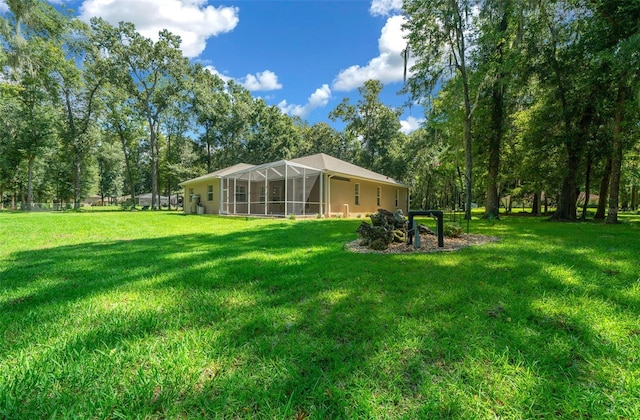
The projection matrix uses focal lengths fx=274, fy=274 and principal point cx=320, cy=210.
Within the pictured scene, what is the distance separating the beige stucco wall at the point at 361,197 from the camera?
16172 mm

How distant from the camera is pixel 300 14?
12914 millimetres

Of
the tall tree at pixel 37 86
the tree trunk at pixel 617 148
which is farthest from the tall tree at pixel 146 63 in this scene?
the tree trunk at pixel 617 148

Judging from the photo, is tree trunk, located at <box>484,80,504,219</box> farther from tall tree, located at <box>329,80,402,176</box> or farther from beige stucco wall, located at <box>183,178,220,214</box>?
beige stucco wall, located at <box>183,178,220,214</box>

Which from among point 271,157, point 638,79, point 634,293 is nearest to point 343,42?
point 638,79

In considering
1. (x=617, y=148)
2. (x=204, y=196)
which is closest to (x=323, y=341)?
(x=617, y=148)

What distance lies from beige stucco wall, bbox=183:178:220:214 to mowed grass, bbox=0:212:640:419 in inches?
626

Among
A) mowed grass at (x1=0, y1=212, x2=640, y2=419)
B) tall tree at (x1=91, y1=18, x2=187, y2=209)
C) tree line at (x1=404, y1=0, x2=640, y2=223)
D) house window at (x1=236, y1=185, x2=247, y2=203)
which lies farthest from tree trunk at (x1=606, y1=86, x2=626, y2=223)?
tall tree at (x1=91, y1=18, x2=187, y2=209)

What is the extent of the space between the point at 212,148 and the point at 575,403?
32.4m

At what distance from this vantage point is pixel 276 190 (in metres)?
18.8

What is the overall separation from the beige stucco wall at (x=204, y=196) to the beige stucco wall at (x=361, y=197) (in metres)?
8.30

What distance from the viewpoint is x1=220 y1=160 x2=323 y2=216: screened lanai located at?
50.2 feet

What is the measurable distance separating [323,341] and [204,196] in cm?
2061

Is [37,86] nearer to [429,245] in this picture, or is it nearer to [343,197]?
[343,197]

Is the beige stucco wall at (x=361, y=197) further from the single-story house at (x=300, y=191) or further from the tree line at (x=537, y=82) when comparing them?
the tree line at (x=537, y=82)
